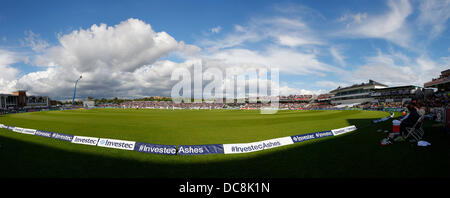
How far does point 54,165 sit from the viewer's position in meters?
7.62

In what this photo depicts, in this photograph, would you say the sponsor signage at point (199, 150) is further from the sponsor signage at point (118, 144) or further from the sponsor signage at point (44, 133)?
the sponsor signage at point (44, 133)

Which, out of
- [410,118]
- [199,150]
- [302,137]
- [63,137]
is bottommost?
[63,137]

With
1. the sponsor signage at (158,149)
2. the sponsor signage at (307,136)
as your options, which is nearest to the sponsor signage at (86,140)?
the sponsor signage at (158,149)

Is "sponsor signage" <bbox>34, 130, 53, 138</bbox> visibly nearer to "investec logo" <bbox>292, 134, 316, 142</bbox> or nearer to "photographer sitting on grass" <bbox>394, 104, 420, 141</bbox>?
"investec logo" <bbox>292, 134, 316, 142</bbox>

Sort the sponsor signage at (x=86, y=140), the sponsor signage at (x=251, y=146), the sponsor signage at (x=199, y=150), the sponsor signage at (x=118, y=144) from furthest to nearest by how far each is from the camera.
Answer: the sponsor signage at (x=86, y=140)
the sponsor signage at (x=118, y=144)
the sponsor signage at (x=251, y=146)
the sponsor signage at (x=199, y=150)

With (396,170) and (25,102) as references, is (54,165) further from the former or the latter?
(25,102)

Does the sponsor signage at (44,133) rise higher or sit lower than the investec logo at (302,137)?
lower

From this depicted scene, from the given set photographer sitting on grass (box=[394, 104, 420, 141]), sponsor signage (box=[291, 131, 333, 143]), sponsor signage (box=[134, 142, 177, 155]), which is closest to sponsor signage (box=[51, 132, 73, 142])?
sponsor signage (box=[134, 142, 177, 155])

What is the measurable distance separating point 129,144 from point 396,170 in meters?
11.0

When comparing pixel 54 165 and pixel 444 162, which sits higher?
pixel 444 162

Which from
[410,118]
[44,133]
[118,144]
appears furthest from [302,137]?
[44,133]

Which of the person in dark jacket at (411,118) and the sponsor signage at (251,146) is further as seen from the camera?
→ the sponsor signage at (251,146)

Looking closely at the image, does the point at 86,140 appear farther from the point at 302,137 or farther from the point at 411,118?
→ the point at 411,118
